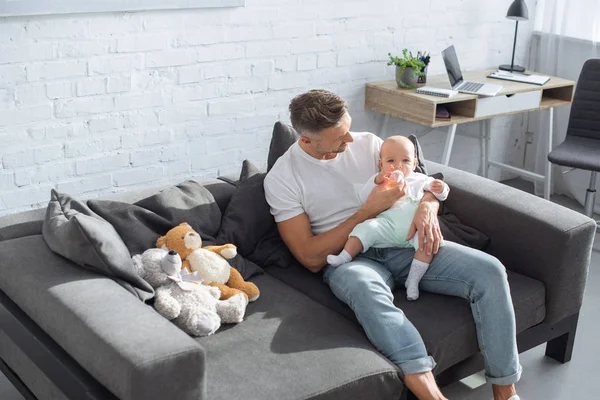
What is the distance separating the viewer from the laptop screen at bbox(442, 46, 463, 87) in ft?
12.3

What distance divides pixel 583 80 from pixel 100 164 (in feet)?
7.77

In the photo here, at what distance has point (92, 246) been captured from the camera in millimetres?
2033

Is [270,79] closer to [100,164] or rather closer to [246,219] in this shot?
[100,164]

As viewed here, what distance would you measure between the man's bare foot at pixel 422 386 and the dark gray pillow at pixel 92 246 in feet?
2.38

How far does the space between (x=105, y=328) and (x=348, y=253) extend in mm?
848

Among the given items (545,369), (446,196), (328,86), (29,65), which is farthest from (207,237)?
(328,86)

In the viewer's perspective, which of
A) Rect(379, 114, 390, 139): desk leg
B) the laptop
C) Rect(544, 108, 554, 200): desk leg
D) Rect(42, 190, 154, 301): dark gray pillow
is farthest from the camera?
Rect(544, 108, 554, 200): desk leg

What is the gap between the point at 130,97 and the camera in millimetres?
3137

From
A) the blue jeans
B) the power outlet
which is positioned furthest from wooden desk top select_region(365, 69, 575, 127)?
the blue jeans

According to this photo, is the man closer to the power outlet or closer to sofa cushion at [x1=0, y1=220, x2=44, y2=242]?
sofa cushion at [x1=0, y1=220, x2=44, y2=242]

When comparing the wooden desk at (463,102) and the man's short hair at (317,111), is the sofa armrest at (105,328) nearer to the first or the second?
the man's short hair at (317,111)

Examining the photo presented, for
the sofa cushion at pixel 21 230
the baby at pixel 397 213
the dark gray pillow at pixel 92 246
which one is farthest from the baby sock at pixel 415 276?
the sofa cushion at pixel 21 230

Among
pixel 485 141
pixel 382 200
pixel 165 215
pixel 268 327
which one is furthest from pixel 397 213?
pixel 485 141

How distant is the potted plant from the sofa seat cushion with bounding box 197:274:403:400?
170 cm
